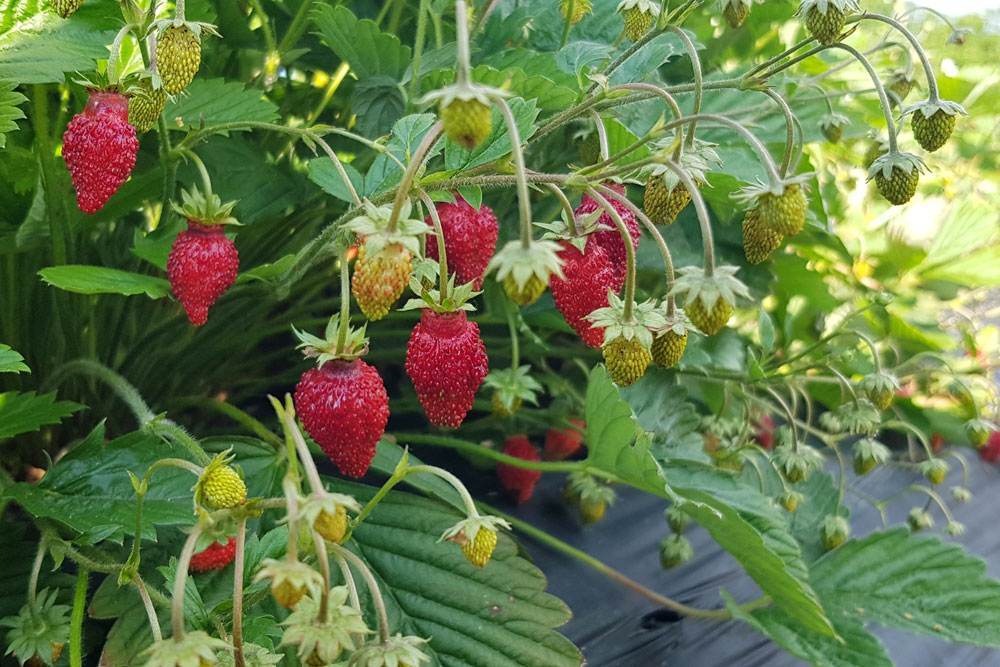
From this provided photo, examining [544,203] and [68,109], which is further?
[544,203]

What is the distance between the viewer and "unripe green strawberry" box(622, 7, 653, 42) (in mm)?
598

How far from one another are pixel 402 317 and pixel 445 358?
309mm

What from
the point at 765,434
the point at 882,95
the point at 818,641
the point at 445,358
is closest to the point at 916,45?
the point at 882,95

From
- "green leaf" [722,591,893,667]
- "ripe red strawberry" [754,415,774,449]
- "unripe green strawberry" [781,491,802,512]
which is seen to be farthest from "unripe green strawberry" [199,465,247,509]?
"ripe red strawberry" [754,415,774,449]

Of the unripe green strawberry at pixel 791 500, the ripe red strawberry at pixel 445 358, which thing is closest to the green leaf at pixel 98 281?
the ripe red strawberry at pixel 445 358

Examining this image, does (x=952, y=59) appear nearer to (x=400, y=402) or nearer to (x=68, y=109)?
(x=400, y=402)

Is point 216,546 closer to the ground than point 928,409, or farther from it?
farther from it

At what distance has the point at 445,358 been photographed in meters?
0.51

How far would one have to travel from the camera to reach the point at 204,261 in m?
0.59

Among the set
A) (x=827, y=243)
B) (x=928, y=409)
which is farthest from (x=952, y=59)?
(x=827, y=243)

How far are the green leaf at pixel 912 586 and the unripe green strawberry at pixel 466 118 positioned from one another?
732 mm

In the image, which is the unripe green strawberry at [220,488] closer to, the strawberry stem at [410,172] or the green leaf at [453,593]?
the strawberry stem at [410,172]

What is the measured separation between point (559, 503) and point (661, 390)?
232 mm

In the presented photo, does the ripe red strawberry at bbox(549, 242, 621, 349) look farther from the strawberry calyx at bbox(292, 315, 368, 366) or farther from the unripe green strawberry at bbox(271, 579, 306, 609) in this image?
the unripe green strawberry at bbox(271, 579, 306, 609)
